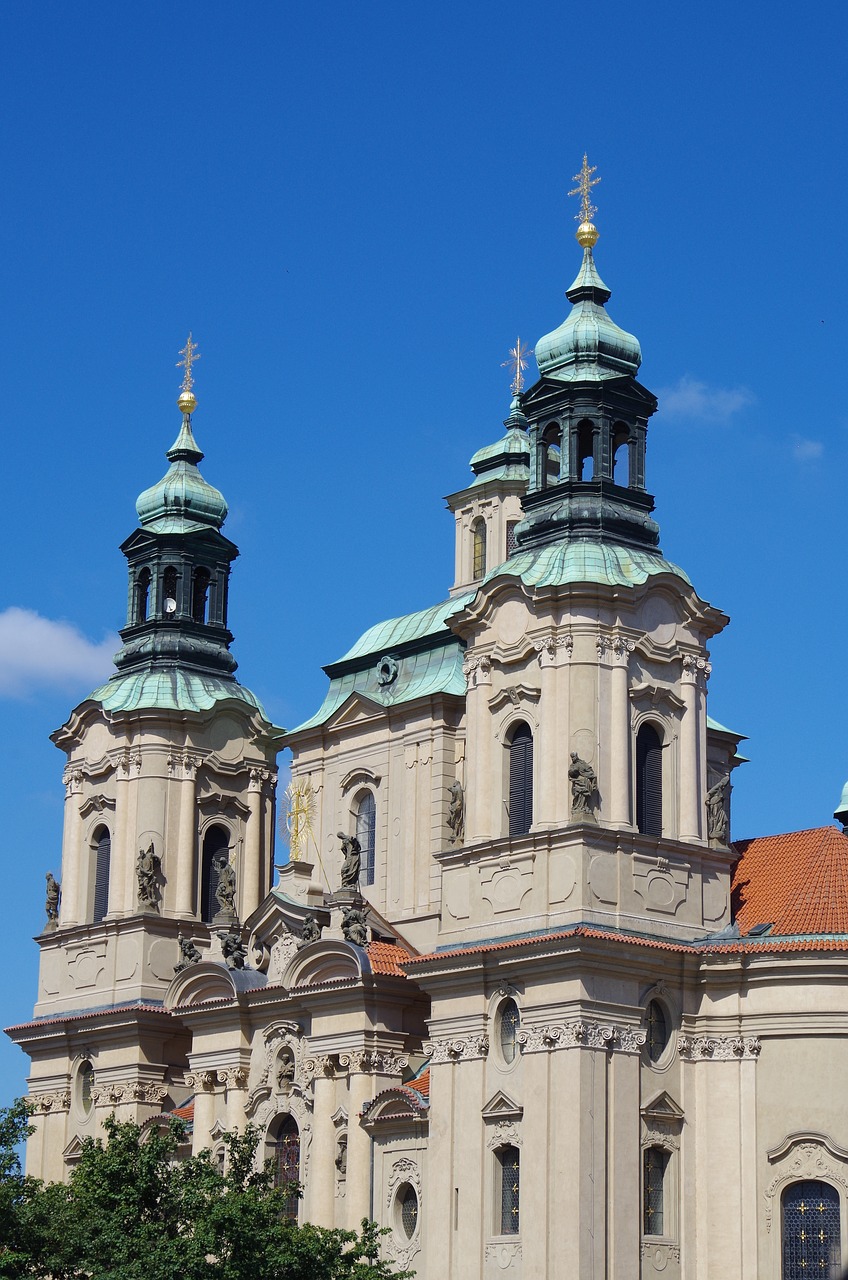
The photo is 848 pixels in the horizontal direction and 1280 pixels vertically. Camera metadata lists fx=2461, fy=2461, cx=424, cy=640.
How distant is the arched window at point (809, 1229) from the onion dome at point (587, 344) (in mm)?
16915

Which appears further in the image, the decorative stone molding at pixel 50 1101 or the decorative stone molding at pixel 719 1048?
the decorative stone molding at pixel 50 1101

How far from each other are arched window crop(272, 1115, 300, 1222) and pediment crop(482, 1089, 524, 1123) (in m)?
6.76

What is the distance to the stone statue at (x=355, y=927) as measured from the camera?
5094cm

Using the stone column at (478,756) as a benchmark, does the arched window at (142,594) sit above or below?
above

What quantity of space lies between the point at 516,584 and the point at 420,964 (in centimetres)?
778

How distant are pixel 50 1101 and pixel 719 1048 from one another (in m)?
19.7

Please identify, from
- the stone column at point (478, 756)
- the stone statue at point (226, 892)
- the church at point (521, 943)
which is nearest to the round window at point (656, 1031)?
the church at point (521, 943)

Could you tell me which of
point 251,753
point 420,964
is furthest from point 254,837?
point 420,964

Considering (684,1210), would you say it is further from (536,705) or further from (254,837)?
(254,837)

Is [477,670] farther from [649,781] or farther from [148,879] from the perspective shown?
[148,879]

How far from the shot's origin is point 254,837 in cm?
6125

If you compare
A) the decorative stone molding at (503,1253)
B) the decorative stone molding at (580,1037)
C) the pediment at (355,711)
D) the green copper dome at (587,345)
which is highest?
the green copper dome at (587,345)

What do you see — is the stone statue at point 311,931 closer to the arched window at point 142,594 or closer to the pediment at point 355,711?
the pediment at point 355,711

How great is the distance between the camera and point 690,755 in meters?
49.0
